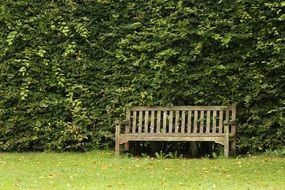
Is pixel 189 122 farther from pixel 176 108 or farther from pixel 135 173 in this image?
pixel 135 173

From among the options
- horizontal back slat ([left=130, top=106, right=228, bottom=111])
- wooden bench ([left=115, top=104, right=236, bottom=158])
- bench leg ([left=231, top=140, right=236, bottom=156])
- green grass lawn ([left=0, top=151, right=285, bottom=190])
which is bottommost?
green grass lawn ([left=0, top=151, right=285, bottom=190])

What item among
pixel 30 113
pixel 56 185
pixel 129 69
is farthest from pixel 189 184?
pixel 30 113

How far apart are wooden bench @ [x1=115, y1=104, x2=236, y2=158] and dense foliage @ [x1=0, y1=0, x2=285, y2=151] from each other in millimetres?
217

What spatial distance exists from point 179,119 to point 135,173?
3039 mm

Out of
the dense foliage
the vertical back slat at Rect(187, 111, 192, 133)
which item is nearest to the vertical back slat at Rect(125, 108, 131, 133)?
the dense foliage

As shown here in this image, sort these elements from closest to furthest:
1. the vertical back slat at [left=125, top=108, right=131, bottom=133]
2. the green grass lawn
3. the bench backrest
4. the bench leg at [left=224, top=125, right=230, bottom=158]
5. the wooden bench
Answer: the green grass lawn < the bench leg at [left=224, top=125, right=230, bottom=158] < the wooden bench < the bench backrest < the vertical back slat at [left=125, top=108, right=131, bottom=133]

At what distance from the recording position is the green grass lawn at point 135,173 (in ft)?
24.4

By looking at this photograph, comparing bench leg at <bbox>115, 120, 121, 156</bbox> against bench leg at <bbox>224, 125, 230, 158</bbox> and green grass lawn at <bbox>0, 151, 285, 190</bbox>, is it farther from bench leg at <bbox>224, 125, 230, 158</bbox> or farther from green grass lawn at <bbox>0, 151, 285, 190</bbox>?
bench leg at <bbox>224, 125, 230, 158</bbox>

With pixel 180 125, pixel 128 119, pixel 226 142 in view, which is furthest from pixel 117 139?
pixel 226 142

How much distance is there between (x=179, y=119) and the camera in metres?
11.4

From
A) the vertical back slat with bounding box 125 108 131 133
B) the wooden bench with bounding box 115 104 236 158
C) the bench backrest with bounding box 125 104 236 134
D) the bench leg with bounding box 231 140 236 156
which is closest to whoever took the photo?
the wooden bench with bounding box 115 104 236 158

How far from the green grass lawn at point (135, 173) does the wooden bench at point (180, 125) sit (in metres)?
0.57

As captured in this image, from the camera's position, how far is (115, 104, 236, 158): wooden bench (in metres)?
10.9

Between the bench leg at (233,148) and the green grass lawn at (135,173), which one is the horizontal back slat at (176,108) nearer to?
the bench leg at (233,148)
